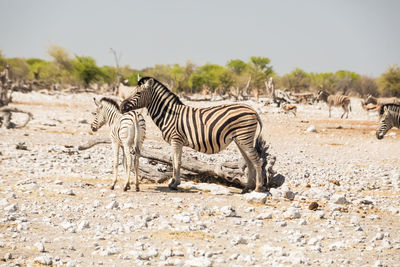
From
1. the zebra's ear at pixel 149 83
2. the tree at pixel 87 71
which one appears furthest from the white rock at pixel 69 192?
the tree at pixel 87 71

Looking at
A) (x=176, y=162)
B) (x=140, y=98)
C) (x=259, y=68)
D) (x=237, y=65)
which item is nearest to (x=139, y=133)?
(x=140, y=98)

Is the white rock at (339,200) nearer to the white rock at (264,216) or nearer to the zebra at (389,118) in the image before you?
the white rock at (264,216)

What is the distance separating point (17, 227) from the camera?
6.86 m

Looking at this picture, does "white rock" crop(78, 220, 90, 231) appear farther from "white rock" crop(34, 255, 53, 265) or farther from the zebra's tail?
the zebra's tail

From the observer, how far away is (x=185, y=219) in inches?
292

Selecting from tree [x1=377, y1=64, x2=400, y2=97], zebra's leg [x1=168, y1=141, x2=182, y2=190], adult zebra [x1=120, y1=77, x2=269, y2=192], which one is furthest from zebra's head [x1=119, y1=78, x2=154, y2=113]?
tree [x1=377, y1=64, x2=400, y2=97]

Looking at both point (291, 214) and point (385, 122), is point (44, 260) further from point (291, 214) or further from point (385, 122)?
point (385, 122)

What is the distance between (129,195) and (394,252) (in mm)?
5186

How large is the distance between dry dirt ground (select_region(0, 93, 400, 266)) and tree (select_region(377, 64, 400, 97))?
43.3 m

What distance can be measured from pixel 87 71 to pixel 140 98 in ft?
211

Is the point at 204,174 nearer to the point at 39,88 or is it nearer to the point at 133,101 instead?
the point at 133,101

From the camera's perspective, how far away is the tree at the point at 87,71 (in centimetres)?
7088

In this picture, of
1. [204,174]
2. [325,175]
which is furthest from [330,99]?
[204,174]

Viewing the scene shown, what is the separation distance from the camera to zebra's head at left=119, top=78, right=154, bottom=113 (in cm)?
975
